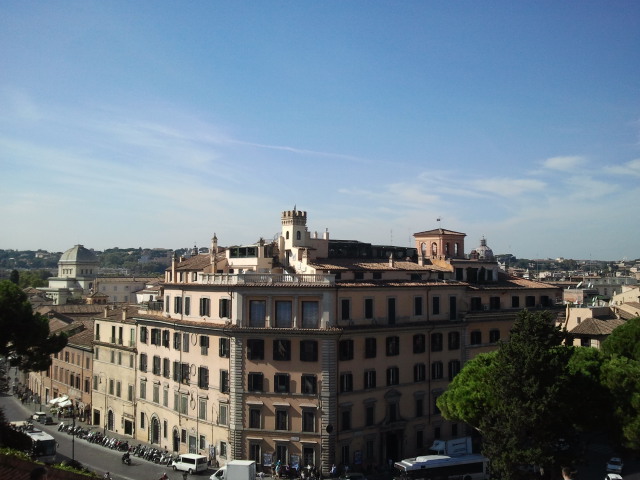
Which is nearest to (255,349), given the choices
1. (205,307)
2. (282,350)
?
(282,350)

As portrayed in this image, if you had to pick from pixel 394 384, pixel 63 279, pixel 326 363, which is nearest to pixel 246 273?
pixel 326 363

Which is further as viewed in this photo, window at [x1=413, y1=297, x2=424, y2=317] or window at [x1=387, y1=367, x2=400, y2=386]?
window at [x1=413, y1=297, x2=424, y2=317]

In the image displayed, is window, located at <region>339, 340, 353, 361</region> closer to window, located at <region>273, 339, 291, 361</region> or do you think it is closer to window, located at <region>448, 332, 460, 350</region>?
window, located at <region>273, 339, 291, 361</region>

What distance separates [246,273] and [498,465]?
2337 cm

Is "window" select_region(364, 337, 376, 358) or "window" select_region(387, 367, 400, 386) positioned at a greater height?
"window" select_region(364, 337, 376, 358)

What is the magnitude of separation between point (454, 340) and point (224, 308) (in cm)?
2105

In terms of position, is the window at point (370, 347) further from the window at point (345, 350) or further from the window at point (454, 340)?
the window at point (454, 340)

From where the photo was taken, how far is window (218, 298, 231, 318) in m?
54.1

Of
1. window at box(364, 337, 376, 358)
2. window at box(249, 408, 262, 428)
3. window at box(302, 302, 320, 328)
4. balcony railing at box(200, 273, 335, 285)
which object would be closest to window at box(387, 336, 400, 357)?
window at box(364, 337, 376, 358)

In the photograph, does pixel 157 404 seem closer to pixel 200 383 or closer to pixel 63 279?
pixel 200 383

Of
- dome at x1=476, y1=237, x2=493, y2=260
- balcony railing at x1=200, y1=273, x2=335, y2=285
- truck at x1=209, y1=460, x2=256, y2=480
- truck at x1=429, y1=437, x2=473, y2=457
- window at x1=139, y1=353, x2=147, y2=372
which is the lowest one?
truck at x1=429, y1=437, x2=473, y2=457

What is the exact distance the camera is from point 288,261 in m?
60.9

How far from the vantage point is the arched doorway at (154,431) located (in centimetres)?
6282

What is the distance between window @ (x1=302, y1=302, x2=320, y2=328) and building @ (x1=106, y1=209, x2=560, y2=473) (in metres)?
0.11
